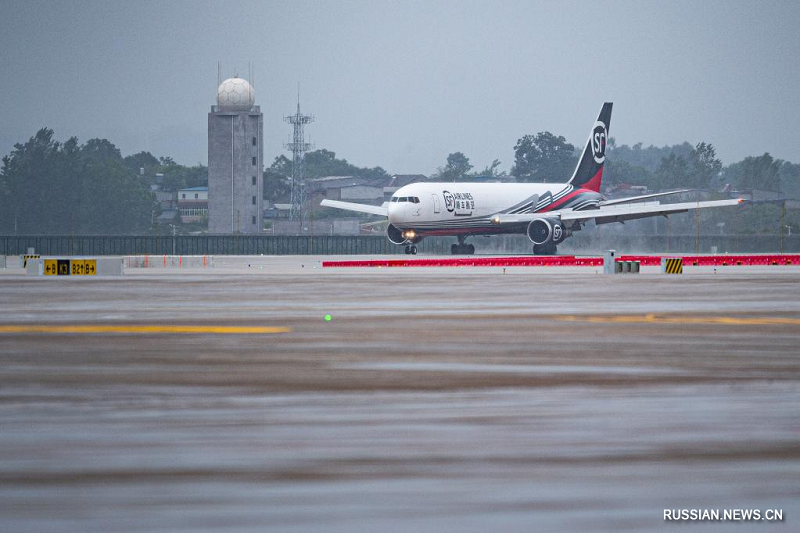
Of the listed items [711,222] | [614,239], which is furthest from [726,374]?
[711,222]

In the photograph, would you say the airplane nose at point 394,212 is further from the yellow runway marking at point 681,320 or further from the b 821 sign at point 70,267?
the yellow runway marking at point 681,320

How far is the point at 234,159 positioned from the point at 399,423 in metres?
129

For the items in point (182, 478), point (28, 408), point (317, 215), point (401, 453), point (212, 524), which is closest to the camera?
point (212, 524)

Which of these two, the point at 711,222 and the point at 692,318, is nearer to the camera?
the point at 692,318

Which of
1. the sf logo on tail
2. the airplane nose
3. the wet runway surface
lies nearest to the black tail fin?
the sf logo on tail

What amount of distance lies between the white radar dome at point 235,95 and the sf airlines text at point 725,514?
5245 inches

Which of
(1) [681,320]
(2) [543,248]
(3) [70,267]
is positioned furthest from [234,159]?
(1) [681,320]

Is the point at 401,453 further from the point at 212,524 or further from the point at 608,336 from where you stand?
the point at 608,336

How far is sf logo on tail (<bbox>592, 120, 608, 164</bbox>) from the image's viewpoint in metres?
85.4

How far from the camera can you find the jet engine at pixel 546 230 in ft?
250

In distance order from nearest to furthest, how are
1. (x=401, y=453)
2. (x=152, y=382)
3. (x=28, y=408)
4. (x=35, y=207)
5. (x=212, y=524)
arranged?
(x=212, y=524), (x=401, y=453), (x=28, y=408), (x=152, y=382), (x=35, y=207)

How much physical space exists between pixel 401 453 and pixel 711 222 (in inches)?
5326

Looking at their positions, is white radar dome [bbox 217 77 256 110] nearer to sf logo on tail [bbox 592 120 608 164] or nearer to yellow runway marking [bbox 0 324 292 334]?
sf logo on tail [bbox 592 120 608 164]

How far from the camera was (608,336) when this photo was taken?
19.7 meters
